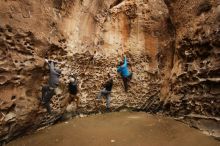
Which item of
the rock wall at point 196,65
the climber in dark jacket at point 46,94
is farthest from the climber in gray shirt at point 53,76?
the rock wall at point 196,65

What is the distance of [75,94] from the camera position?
7465 millimetres

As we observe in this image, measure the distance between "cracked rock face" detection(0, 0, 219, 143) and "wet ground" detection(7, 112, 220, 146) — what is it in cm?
44

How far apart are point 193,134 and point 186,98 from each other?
1.32m

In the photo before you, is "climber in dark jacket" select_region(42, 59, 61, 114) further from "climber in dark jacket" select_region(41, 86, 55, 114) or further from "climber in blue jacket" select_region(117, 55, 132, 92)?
"climber in blue jacket" select_region(117, 55, 132, 92)

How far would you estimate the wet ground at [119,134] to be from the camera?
220 inches

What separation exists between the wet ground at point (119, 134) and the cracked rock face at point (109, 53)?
442 mm

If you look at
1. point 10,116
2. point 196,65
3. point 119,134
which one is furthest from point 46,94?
point 196,65

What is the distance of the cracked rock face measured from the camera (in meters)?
5.86

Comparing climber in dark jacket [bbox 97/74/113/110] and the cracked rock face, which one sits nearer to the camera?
the cracked rock face

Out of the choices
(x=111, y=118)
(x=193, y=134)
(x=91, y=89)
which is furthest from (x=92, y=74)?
(x=193, y=134)

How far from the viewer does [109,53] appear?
323 inches

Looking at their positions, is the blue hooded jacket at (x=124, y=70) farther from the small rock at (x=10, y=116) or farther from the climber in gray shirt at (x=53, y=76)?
the small rock at (x=10, y=116)

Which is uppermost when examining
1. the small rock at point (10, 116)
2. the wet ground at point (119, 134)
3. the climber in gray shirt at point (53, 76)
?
the climber in gray shirt at point (53, 76)

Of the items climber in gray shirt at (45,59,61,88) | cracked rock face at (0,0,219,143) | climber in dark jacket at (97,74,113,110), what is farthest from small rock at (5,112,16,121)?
climber in dark jacket at (97,74,113,110)
